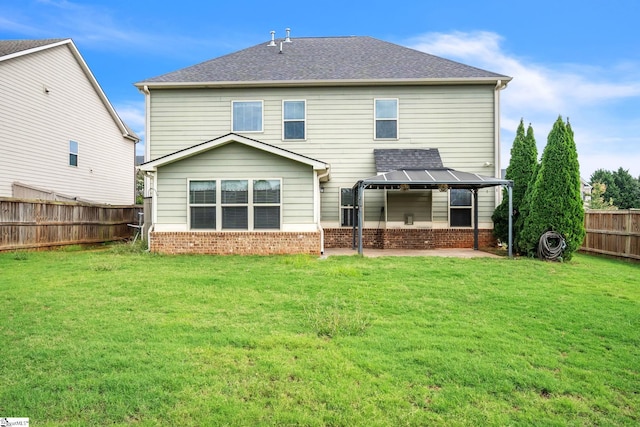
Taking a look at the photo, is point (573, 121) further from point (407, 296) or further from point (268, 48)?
point (268, 48)

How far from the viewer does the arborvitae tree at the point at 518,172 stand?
41.8ft

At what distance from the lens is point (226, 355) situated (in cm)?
382

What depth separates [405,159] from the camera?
1370cm

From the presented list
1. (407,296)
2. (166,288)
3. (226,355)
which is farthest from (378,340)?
(166,288)

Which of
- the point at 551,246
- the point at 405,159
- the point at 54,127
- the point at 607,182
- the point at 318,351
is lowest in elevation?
the point at 318,351

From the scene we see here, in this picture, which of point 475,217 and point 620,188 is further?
point 620,188

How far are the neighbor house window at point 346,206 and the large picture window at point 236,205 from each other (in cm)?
344

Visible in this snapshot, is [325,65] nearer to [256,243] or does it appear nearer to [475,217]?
[256,243]

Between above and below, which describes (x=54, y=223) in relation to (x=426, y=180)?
below

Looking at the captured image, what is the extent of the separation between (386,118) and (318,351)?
11763 mm

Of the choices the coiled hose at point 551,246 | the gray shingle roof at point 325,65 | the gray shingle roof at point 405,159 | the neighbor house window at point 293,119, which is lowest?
the coiled hose at point 551,246

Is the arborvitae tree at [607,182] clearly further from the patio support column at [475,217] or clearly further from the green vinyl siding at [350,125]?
the patio support column at [475,217]

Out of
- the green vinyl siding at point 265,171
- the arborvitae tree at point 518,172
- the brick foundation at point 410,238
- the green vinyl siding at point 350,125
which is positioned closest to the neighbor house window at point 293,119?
the green vinyl siding at point 350,125

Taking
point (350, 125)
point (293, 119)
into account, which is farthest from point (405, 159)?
point (293, 119)
